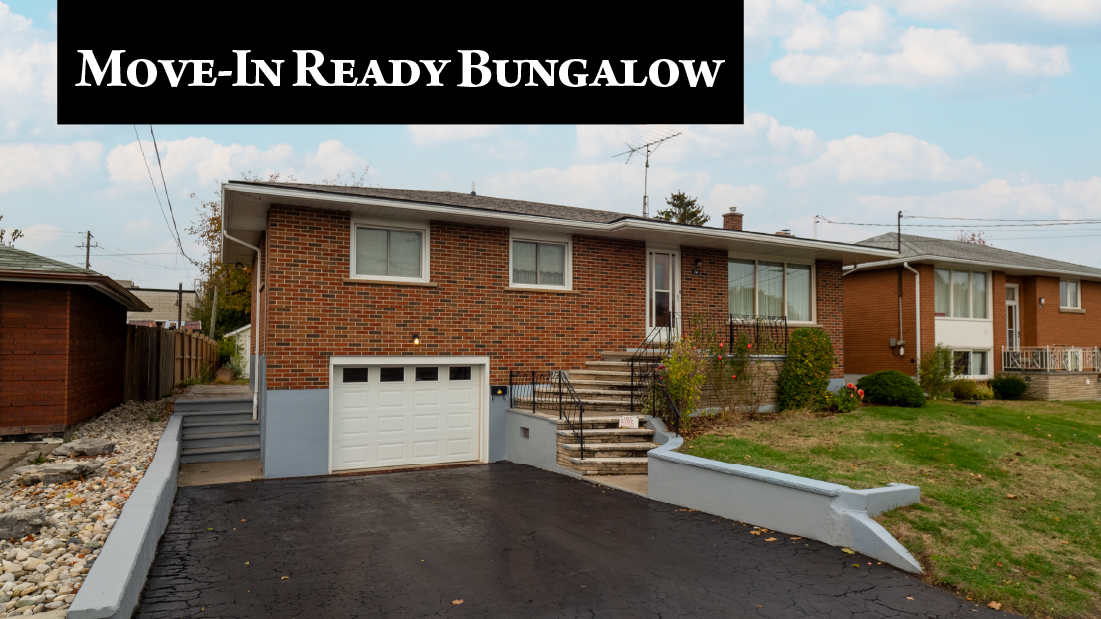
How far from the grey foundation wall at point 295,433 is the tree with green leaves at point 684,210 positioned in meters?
42.5

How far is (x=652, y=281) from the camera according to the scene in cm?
1426

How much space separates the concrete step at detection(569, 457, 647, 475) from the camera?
33.3 ft

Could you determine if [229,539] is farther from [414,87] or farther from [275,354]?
[414,87]

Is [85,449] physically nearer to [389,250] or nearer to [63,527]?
[63,527]

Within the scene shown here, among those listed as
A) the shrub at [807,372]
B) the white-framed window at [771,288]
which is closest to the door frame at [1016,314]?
the white-framed window at [771,288]

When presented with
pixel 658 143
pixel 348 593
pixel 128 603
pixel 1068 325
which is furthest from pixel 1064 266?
pixel 128 603

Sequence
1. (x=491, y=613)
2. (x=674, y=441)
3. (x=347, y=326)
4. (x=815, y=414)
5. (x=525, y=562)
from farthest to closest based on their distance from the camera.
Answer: (x=815, y=414)
(x=347, y=326)
(x=674, y=441)
(x=525, y=562)
(x=491, y=613)

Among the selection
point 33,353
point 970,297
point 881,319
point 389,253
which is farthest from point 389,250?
point 970,297

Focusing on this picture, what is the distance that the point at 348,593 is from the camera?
5.44 meters

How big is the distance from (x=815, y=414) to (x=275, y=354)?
33.5 ft

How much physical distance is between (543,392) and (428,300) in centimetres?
275

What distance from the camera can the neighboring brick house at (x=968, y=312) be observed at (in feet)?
62.0

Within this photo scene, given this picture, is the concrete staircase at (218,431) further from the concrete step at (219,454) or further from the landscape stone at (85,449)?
the landscape stone at (85,449)

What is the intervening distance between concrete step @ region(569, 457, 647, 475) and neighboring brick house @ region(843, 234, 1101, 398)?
11147 millimetres
